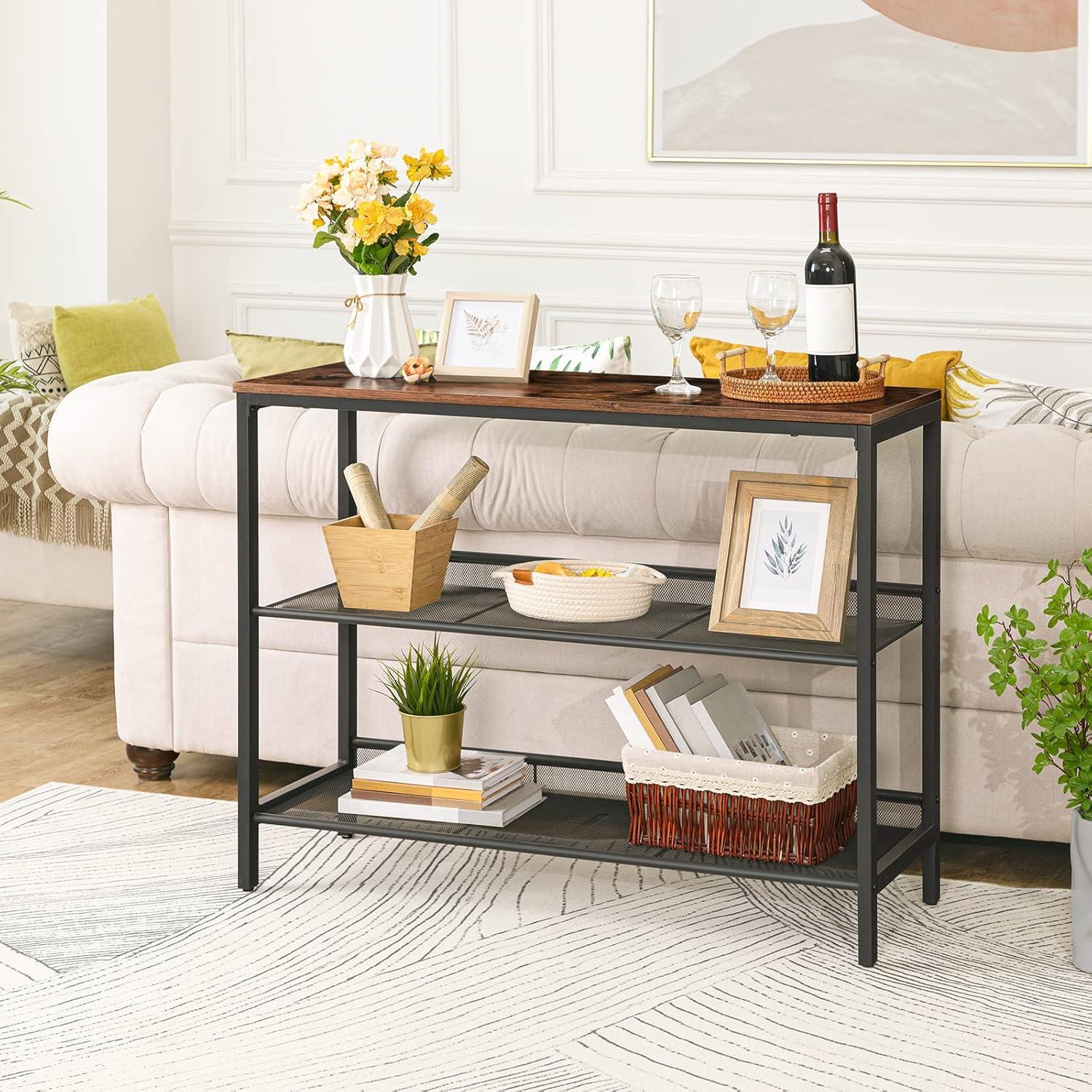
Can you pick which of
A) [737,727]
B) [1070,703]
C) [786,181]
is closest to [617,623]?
[737,727]

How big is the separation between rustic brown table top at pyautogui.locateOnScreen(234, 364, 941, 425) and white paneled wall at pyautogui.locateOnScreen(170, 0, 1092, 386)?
2294 mm

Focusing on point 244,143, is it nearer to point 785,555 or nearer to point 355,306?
point 355,306

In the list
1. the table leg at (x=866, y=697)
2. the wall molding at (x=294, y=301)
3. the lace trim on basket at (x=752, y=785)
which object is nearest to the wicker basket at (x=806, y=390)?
the table leg at (x=866, y=697)

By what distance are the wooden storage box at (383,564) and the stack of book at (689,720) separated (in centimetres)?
41

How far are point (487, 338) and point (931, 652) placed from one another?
3.03ft

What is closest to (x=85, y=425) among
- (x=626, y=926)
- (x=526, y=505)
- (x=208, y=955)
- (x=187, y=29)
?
(x=526, y=505)

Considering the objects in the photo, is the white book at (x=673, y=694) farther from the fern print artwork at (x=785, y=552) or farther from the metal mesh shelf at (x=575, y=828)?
the fern print artwork at (x=785, y=552)

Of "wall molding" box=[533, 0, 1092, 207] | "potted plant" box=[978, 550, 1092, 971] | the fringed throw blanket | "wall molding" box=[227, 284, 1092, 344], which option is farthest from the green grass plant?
"wall molding" box=[533, 0, 1092, 207]

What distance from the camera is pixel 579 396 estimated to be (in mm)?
2684

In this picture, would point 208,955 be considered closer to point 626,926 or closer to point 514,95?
point 626,926

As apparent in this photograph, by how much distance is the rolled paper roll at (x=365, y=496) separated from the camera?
2.96m

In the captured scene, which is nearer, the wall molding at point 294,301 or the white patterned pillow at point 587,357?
the white patterned pillow at point 587,357

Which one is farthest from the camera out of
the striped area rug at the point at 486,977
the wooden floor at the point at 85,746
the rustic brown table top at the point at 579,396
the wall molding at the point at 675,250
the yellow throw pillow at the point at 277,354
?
the wall molding at the point at 675,250

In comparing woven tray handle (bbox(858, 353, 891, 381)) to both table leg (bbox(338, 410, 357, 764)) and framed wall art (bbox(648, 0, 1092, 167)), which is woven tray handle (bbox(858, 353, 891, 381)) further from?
framed wall art (bbox(648, 0, 1092, 167))
